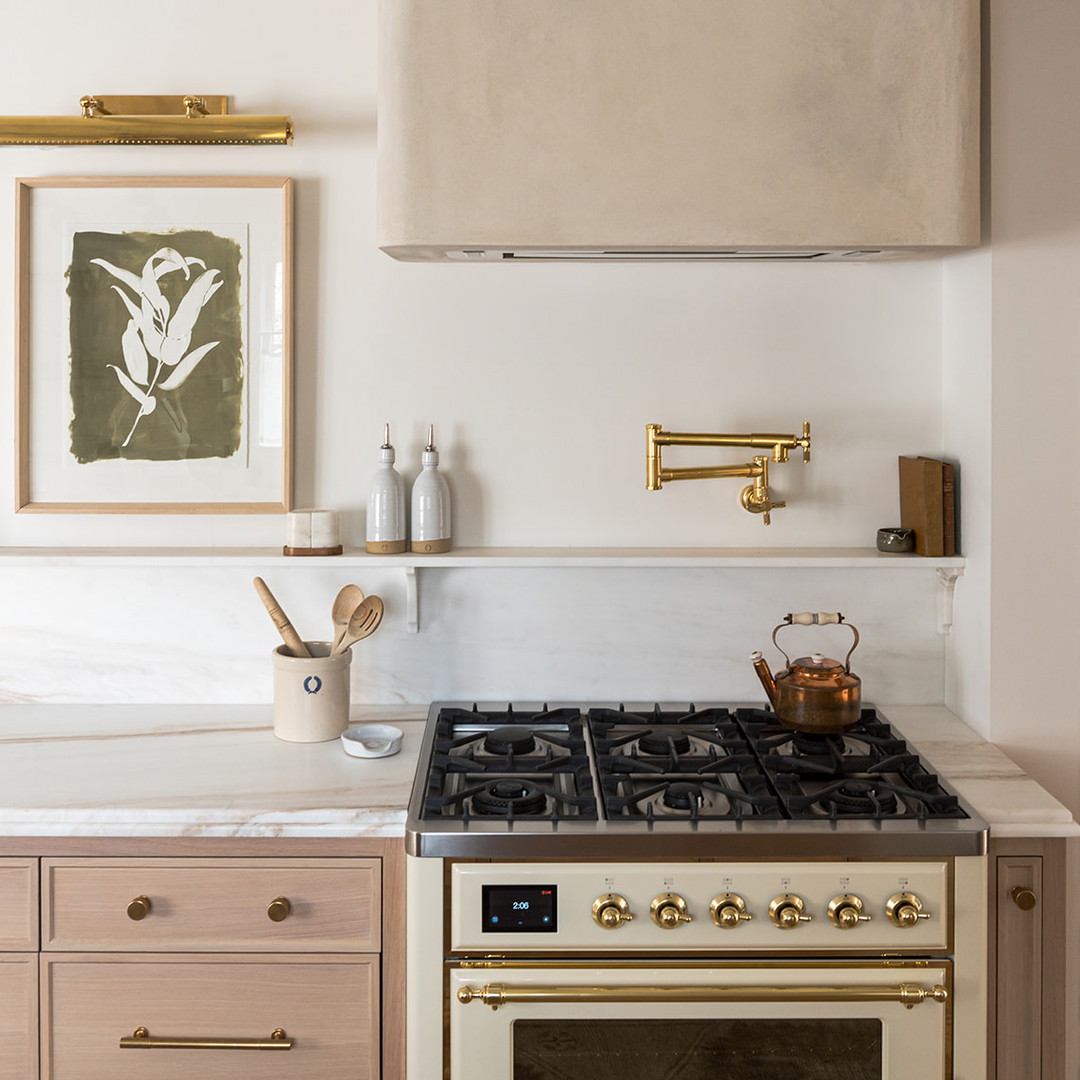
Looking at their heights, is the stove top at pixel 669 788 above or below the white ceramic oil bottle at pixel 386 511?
below

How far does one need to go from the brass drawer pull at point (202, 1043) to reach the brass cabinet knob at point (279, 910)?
0.19 metres

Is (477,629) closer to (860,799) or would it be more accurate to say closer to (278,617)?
(278,617)

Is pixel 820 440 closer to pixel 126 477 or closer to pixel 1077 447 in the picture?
pixel 1077 447

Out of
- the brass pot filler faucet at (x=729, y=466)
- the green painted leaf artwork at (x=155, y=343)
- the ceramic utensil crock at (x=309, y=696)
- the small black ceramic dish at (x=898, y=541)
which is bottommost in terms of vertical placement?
the ceramic utensil crock at (x=309, y=696)

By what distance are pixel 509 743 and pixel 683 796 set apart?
15.6 inches

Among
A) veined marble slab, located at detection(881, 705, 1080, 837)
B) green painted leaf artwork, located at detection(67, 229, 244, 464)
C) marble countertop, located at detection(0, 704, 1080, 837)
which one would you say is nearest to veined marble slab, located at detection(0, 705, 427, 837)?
marble countertop, located at detection(0, 704, 1080, 837)

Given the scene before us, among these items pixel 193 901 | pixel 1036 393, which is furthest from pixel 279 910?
pixel 1036 393

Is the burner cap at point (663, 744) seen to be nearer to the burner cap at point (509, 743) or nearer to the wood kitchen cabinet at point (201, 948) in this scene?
the burner cap at point (509, 743)

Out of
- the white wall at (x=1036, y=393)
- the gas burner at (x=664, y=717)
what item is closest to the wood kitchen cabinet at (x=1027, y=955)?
the white wall at (x=1036, y=393)

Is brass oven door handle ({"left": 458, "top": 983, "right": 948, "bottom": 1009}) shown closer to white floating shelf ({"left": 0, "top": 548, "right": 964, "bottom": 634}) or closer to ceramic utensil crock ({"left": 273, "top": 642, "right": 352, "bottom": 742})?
ceramic utensil crock ({"left": 273, "top": 642, "right": 352, "bottom": 742})

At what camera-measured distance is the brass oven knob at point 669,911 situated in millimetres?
1691

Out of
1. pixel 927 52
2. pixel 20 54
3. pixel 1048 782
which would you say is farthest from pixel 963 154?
pixel 20 54

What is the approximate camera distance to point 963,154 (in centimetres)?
188

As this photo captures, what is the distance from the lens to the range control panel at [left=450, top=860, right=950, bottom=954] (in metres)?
1.71
